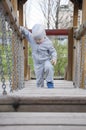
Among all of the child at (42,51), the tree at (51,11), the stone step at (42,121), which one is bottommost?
the stone step at (42,121)

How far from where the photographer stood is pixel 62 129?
1284 millimetres

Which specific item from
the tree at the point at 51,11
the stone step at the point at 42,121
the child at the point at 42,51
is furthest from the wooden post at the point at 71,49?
the tree at the point at 51,11

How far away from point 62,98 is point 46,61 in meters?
2.23

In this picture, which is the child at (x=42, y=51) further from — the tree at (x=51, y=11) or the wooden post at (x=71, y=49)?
the tree at (x=51, y=11)

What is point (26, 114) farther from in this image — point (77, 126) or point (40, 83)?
point (40, 83)

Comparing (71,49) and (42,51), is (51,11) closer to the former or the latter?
(71,49)

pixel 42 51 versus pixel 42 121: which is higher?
pixel 42 51

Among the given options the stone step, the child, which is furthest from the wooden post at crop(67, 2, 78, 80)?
the stone step

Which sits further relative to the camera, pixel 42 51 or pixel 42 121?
pixel 42 51

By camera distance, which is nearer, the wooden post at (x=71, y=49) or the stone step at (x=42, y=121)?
the stone step at (x=42, y=121)

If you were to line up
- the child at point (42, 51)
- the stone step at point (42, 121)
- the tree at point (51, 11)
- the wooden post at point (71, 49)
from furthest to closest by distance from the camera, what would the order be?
the tree at point (51, 11) → the wooden post at point (71, 49) → the child at point (42, 51) → the stone step at point (42, 121)

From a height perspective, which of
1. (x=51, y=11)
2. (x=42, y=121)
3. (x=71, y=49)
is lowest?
(x=42, y=121)

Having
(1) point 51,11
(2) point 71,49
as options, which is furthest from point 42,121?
(1) point 51,11

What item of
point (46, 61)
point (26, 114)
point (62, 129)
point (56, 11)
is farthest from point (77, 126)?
point (56, 11)
